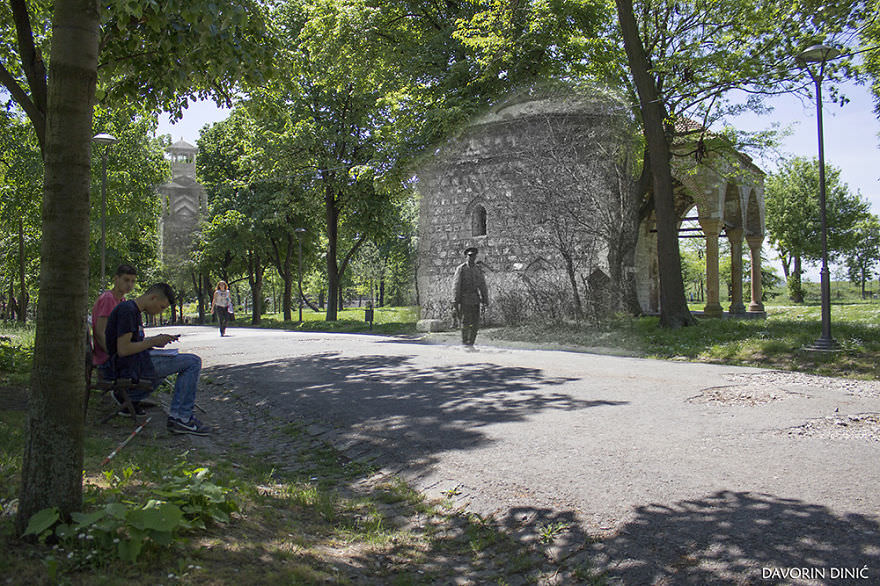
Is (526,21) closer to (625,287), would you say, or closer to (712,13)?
(712,13)

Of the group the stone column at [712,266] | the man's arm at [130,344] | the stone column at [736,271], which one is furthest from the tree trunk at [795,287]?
the man's arm at [130,344]

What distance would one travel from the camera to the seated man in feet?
19.1

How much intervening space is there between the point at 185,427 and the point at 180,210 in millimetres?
22565

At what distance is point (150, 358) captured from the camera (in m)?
6.32

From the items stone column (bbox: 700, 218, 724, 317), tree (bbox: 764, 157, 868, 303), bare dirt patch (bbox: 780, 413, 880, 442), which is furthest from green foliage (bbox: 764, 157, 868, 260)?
bare dirt patch (bbox: 780, 413, 880, 442)

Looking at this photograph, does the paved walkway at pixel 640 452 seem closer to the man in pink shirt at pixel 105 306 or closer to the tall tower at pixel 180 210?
the man in pink shirt at pixel 105 306

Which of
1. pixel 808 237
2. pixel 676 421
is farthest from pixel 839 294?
pixel 676 421

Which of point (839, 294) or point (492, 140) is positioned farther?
point (839, 294)

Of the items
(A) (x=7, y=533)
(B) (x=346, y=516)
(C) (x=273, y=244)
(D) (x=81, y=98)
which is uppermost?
(C) (x=273, y=244)

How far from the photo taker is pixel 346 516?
13.5 ft

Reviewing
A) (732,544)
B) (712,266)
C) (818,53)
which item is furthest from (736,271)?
(732,544)

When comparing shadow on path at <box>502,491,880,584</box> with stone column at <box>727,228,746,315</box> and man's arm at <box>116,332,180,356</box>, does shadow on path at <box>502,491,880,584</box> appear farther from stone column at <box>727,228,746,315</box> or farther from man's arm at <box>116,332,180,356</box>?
stone column at <box>727,228,746,315</box>

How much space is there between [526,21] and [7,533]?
19499mm

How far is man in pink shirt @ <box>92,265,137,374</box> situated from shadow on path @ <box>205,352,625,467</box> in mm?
1996
